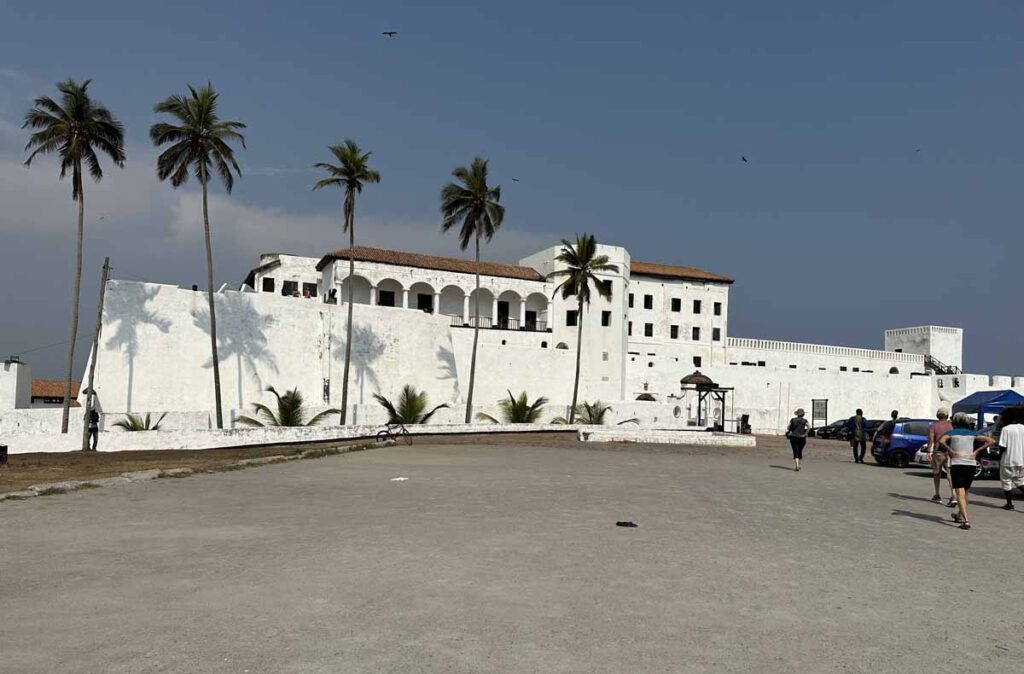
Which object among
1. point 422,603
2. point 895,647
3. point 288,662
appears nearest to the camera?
point 288,662

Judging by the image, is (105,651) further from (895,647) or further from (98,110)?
(98,110)

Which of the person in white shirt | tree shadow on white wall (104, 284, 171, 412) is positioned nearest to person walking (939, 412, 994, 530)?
the person in white shirt

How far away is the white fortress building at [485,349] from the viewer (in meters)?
35.4

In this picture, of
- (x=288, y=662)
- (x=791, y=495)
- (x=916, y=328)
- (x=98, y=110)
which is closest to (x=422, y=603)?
(x=288, y=662)

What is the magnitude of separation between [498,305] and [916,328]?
41.9 metres

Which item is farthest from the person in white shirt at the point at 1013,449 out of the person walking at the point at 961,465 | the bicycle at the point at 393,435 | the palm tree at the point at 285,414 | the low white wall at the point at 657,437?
the palm tree at the point at 285,414

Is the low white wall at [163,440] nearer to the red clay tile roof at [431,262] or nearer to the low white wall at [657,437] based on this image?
the low white wall at [657,437]

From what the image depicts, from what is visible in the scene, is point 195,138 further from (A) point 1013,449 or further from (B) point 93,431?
(A) point 1013,449

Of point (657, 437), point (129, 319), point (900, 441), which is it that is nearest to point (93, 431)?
point (129, 319)

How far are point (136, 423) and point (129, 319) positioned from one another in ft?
23.0

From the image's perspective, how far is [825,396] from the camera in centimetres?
5538

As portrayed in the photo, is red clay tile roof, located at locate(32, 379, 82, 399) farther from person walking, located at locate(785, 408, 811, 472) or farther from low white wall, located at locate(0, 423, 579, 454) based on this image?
person walking, located at locate(785, 408, 811, 472)

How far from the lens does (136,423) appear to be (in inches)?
1169

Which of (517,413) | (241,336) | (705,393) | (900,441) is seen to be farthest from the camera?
(705,393)
